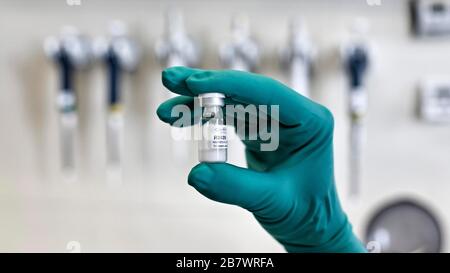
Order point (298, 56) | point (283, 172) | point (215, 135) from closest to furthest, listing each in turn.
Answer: point (215, 135), point (283, 172), point (298, 56)

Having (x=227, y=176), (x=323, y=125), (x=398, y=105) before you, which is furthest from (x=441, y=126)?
(x=227, y=176)

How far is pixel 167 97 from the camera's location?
3.35ft

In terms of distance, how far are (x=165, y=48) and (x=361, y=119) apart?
437 millimetres

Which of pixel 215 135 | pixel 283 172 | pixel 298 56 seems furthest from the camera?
pixel 298 56

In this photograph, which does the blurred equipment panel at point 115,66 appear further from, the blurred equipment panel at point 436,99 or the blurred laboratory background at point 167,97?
the blurred equipment panel at point 436,99

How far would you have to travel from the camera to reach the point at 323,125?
58 centimetres

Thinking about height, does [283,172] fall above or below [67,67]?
below

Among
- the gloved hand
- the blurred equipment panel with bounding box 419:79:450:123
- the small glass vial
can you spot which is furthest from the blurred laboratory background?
the small glass vial

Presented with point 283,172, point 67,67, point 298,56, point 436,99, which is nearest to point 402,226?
point 436,99

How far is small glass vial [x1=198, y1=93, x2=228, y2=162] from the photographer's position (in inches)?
19.2

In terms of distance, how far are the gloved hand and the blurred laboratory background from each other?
15.2 inches

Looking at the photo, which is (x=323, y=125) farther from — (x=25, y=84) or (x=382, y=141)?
(x=25, y=84)

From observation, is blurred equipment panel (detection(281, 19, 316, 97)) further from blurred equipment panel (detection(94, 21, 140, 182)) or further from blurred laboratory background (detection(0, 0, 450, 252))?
blurred equipment panel (detection(94, 21, 140, 182))

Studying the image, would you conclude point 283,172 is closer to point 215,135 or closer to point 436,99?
point 215,135
